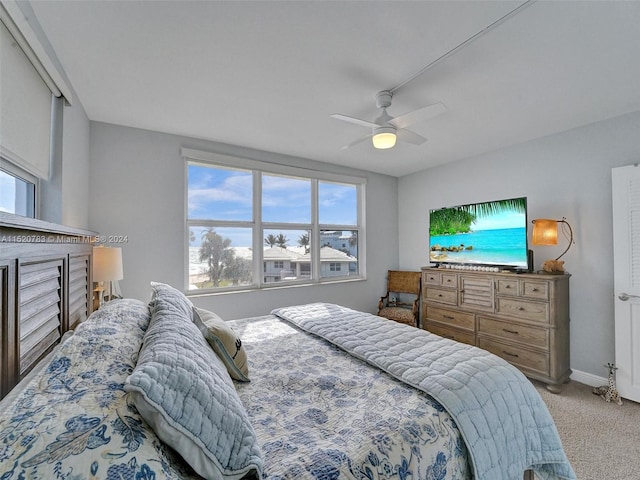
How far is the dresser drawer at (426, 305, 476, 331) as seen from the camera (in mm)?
3365

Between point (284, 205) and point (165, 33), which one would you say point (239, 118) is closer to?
point (165, 33)

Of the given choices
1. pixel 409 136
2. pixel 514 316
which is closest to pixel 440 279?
pixel 514 316

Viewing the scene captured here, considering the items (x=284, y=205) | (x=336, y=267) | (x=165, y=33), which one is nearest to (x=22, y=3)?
(x=165, y=33)

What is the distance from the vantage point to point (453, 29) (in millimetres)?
1590

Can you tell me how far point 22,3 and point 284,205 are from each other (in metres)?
2.80

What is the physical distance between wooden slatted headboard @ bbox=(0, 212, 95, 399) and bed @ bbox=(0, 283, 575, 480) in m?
0.09

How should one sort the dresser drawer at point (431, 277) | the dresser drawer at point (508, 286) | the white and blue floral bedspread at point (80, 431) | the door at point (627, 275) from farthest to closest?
the dresser drawer at point (431, 277)
the dresser drawer at point (508, 286)
the door at point (627, 275)
the white and blue floral bedspread at point (80, 431)

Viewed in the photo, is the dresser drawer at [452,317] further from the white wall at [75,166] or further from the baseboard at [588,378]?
the white wall at [75,166]

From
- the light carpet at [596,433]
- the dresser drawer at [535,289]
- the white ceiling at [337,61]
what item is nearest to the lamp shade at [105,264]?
the white ceiling at [337,61]

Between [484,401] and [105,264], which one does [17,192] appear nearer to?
[105,264]

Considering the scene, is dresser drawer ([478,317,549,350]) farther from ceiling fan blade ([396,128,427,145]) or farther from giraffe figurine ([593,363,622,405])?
ceiling fan blade ([396,128,427,145])

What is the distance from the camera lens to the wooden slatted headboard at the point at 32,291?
33.4 inches

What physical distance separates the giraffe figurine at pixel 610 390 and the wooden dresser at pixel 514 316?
0.26m

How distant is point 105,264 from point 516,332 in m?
3.87
